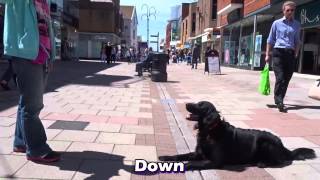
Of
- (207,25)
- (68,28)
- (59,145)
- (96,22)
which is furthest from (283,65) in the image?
(96,22)

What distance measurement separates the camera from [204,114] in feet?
15.9

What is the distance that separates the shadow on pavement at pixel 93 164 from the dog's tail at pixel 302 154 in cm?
178

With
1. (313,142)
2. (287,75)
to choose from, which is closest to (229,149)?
(313,142)

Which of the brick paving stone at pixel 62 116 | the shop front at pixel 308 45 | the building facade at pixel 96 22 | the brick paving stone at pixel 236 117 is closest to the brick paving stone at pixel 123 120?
the brick paving stone at pixel 62 116

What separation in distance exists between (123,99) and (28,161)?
6.42 metres

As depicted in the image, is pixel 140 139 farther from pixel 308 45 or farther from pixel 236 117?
pixel 308 45

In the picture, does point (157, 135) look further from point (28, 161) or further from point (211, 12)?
point (211, 12)

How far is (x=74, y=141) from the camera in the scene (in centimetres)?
602

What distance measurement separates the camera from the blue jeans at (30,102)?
4605 millimetres

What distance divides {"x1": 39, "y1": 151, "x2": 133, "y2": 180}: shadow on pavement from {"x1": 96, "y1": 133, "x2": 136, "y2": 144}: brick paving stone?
26.6 inches

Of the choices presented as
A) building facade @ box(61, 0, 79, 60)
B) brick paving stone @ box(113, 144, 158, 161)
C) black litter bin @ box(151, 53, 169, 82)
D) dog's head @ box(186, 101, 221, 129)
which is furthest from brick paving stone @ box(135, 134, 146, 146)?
building facade @ box(61, 0, 79, 60)

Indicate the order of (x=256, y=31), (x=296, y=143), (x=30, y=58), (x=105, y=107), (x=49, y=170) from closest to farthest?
(x=30, y=58) < (x=49, y=170) < (x=296, y=143) < (x=105, y=107) < (x=256, y=31)

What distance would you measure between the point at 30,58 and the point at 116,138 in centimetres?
218

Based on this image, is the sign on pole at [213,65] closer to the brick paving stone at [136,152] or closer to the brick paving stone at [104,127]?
the brick paving stone at [104,127]
